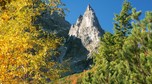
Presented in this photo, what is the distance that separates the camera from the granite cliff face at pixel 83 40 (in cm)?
11948

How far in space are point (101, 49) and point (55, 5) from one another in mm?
21537

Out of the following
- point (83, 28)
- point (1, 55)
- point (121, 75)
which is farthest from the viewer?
point (83, 28)

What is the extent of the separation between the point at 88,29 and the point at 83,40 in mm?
8015

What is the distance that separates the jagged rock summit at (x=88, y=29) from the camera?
13138 centimetres

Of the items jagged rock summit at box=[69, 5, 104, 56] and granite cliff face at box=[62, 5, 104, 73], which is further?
jagged rock summit at box=[69, 5, 104, 56]

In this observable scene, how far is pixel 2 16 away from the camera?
629 inches

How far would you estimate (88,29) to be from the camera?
138 metres

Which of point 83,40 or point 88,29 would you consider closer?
point 83,40

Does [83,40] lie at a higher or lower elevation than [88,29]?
lower

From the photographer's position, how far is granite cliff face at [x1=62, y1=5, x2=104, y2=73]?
392 ft

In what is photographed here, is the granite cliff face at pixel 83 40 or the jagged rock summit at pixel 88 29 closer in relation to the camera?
the granite cliff face at pixel 83 40

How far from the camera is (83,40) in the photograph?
13200 cm

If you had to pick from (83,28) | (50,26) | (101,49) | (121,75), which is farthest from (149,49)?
(83,28)

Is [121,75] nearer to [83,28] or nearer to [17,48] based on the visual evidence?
[17,48]
